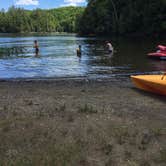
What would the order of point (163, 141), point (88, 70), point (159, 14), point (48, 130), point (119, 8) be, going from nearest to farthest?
1. point (163, 141)
2. point (48, 130)
3. point (88, 70)
4. point (159, 14)
5. point (119, 8)

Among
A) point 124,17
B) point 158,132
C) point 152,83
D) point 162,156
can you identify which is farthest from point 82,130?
point 124,17

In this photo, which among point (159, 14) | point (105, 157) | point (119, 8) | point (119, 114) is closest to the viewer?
point (105, 157)

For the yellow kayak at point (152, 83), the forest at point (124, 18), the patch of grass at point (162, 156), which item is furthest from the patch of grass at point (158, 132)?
the forest at point (124, 18)

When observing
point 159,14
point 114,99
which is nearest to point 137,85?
point 114,99

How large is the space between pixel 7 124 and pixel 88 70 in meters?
15.9

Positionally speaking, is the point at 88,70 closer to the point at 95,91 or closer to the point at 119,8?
the point at 95,91

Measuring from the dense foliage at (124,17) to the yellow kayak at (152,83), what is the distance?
60.8 m

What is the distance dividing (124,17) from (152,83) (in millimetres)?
81577

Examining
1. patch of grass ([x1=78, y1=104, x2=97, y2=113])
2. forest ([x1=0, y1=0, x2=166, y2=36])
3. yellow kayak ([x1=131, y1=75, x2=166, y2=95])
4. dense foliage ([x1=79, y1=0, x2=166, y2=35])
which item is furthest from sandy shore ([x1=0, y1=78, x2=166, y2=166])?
dense foliage ([x1=79, y1=0, x2=166, y2=35])

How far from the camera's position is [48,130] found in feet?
27.4

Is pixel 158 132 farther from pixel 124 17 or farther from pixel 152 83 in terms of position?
pixel 124 17

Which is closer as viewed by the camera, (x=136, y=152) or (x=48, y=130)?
(x=136, y=152)

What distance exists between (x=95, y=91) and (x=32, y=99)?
3144 mm

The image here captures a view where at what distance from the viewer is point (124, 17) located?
93.7 meters
